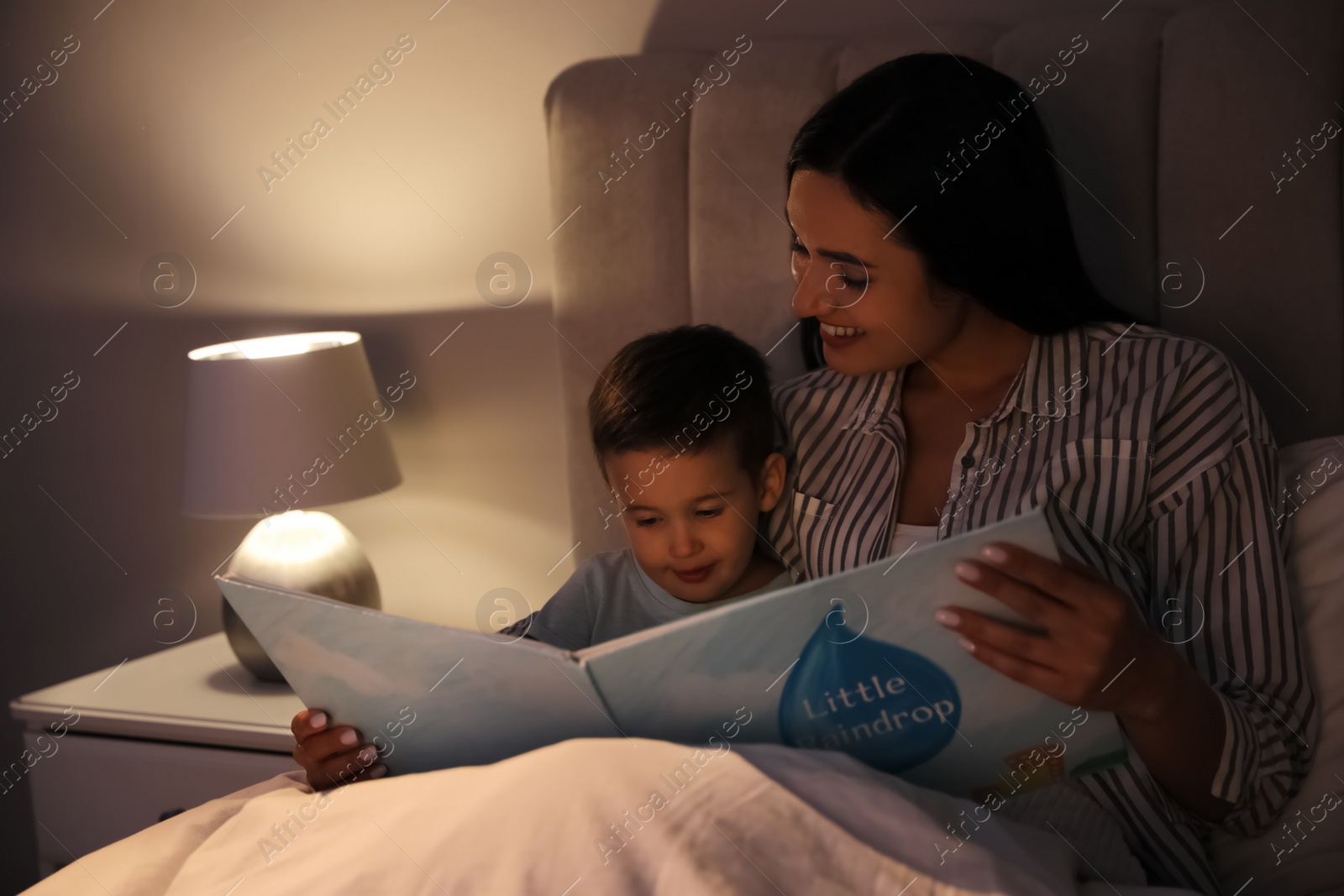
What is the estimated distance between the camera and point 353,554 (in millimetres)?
1505

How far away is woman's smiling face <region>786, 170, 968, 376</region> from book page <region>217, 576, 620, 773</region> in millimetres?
489

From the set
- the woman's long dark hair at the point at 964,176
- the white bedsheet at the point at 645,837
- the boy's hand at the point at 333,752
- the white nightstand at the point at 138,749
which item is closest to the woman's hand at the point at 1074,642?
the white bedsheet at the point at 645,837

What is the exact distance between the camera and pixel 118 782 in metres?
1.43

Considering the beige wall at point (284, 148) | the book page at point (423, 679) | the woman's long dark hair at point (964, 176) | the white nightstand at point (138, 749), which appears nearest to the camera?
the book page at point (423, 679)

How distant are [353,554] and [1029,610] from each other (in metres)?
1.05

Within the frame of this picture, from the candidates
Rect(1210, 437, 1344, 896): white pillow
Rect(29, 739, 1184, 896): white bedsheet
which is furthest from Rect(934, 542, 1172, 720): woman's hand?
Rect(1210, 437, 1344, 896): white pillow

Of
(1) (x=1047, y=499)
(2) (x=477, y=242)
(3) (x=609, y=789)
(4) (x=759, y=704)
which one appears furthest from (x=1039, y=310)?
(2) (x=477, y=242)

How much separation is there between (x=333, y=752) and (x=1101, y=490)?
0.76 m

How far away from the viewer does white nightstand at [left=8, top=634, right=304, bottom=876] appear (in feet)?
4.49

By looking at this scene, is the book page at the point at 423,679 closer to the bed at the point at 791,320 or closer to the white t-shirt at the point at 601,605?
the bed at the point at 791,320

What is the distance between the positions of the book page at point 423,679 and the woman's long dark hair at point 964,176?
22.6 inches

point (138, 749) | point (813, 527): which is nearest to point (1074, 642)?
point (813, 527)

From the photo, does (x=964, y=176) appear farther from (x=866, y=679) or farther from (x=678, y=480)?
(x=866, y=679)

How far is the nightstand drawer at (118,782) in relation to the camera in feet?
4.52
